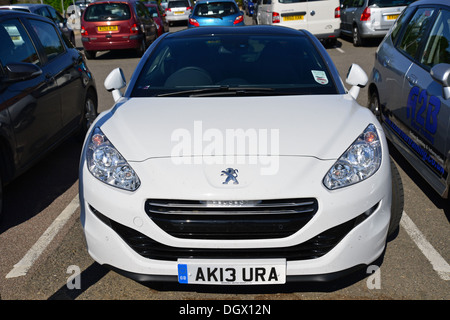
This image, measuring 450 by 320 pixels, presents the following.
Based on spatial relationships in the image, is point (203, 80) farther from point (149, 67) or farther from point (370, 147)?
point (370, 147)

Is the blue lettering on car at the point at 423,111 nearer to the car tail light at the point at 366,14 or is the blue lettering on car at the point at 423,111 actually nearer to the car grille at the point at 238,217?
the car grille at the point at 238,217

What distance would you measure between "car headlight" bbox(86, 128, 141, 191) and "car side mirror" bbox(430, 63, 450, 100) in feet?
7.79

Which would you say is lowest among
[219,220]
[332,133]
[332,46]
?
[332,46]

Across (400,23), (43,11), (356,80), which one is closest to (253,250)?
(356,80)

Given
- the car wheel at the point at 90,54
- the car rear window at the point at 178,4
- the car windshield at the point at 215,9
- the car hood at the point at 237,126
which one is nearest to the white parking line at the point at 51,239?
the car hood at the point at 237,126

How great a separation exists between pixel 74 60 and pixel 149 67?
2.39 metres

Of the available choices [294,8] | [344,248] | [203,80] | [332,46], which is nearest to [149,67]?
[203,80]

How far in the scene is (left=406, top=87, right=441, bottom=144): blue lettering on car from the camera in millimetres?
4066

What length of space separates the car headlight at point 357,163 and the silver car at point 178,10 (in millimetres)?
26805

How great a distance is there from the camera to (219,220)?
265cm

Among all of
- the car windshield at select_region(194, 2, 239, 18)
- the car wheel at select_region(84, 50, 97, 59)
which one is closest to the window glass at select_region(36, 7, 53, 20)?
the car wheel at select_region(84, 50, 97, 59)

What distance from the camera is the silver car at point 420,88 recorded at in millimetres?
3928

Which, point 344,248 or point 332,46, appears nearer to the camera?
point 344,248

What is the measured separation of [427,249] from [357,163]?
1152 mm
